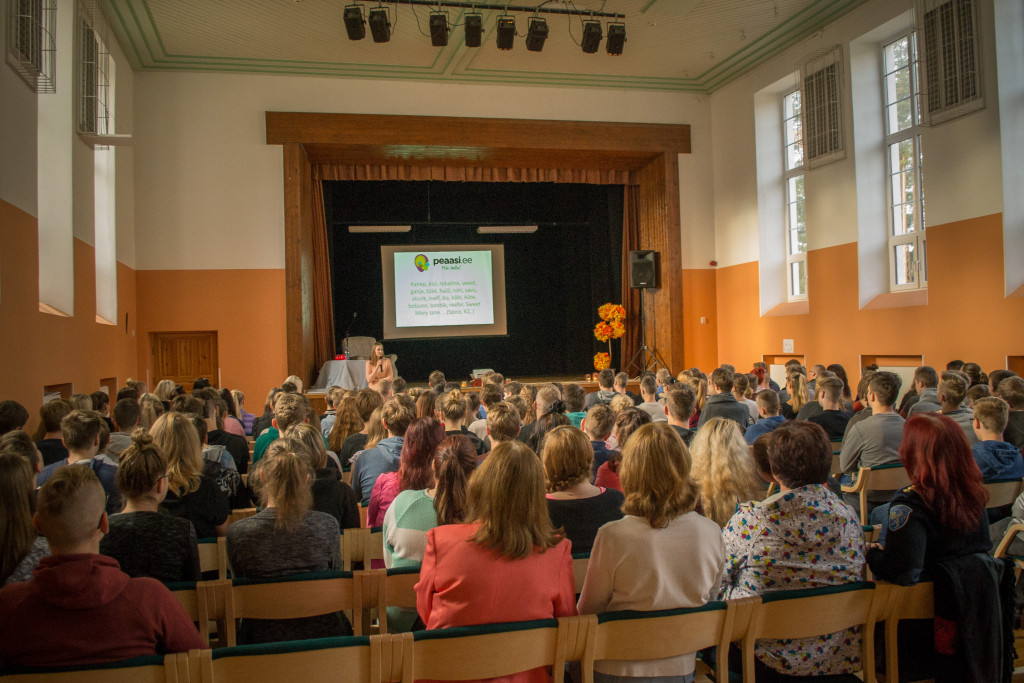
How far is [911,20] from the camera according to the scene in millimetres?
8758

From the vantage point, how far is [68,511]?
1.73 meters

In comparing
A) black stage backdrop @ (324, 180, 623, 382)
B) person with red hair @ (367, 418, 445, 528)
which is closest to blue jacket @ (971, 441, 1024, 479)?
person with red hair @ (367, 418, 445, 528)

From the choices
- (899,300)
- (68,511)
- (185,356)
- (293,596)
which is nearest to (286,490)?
(293,596)

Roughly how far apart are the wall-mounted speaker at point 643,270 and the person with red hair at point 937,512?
10.4 metres

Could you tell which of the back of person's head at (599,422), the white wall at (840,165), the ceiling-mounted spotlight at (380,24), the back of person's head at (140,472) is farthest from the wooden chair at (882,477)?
the ceiling-mounted spotlight at (380,24)

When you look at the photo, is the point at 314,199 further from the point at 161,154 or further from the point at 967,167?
the point at 967,167

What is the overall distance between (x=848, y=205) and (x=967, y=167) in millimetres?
1840

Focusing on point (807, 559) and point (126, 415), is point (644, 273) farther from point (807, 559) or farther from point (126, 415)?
point (807, 559)

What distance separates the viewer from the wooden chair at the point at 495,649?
5.64 feet

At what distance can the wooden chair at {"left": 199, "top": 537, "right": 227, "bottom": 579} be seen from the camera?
8.80ft

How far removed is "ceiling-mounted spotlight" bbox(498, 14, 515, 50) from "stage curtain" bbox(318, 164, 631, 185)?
12.5 ft

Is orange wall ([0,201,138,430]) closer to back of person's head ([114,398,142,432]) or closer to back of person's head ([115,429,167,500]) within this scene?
back of person's head ([114,398,142,432])

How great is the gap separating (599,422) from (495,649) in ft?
7.04

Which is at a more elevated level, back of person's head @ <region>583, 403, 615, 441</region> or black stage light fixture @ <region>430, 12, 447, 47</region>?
black stage light fixture @ <region>430, 12, 447, 47</region>
